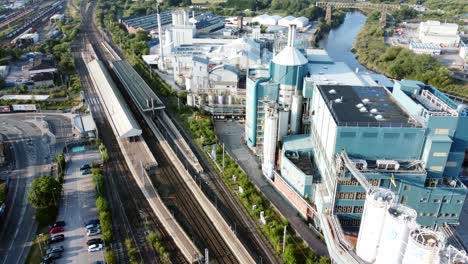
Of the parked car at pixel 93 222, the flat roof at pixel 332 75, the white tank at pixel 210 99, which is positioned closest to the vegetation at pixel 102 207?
the parked car at pixel 93 222

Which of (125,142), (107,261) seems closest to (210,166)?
(125,142)

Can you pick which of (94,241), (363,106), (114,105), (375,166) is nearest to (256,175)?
(363,106)

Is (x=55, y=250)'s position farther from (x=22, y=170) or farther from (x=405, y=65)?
(x=405, y=65)

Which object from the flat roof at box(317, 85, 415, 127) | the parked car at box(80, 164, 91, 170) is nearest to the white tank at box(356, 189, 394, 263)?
the flat roof at box(317, 85, 415, 127)

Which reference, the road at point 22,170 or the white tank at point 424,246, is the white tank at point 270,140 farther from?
the road at point 22,170

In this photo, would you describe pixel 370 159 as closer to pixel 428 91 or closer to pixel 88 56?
pixel 428 91

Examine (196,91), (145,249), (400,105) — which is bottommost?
(145,249)
